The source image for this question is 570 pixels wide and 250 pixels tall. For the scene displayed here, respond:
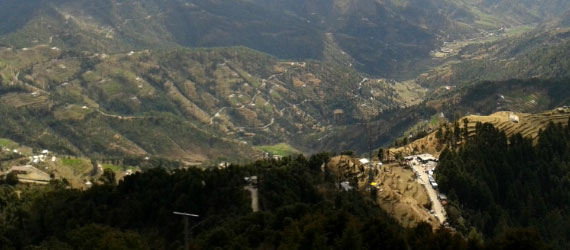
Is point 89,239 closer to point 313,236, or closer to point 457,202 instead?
point 313,236

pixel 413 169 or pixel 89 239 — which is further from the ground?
pixel 413 169

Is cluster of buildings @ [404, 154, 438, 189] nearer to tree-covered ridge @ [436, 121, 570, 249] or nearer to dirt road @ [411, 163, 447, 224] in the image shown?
dirt road @ [411, 163, 447, 224]

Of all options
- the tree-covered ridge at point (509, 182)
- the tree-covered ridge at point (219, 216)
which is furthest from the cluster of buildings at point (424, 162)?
the tree-covered ridge at point (219, 216)

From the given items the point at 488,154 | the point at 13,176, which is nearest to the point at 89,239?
the point at 13,176

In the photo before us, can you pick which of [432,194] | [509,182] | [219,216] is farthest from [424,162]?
[219,216]

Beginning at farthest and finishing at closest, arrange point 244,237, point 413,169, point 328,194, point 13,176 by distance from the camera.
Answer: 1. point 13,176
2. point 413,169
3. point 328,194
4. point 244,237

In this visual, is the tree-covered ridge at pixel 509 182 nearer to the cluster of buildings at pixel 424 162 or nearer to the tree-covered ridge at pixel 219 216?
the cluster of buildings at pixel 424 162
